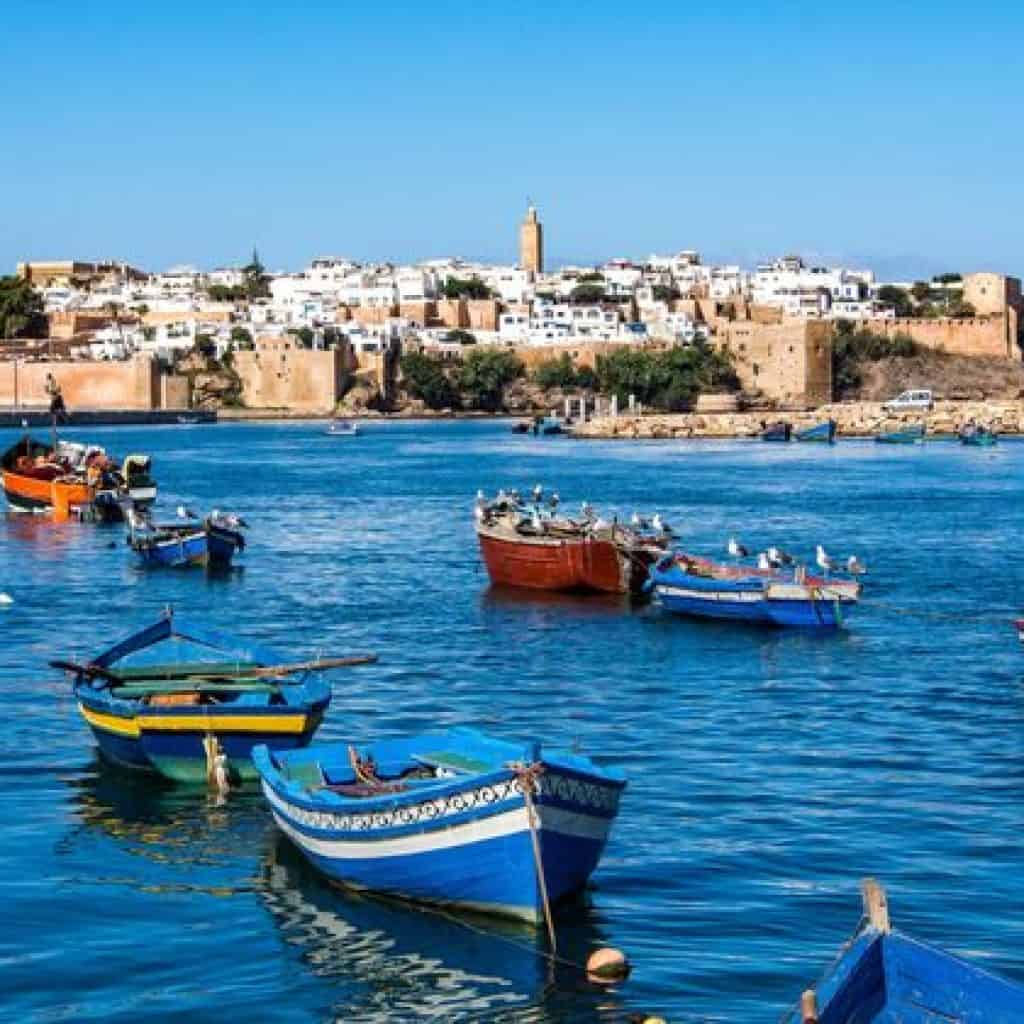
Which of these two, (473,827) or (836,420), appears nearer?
(473,827)

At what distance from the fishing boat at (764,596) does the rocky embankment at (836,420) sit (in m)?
66.1

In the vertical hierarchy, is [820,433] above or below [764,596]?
above

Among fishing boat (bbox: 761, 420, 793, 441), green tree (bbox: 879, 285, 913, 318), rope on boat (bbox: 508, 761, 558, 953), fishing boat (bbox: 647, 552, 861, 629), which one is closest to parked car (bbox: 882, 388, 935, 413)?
fishing boat (bbox: 761, 420, 793, 441)

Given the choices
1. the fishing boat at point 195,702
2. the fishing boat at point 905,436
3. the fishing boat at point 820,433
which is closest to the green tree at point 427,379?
the fishing boat at point 820,433

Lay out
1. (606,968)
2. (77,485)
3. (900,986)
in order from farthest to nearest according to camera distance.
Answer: (77,485)
(606,968)
(900,986)

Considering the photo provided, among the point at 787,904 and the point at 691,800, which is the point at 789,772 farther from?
the point at 787,904

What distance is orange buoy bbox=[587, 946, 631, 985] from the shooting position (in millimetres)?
10953

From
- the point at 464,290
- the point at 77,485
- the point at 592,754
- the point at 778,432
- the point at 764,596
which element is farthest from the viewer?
the point at 464,290

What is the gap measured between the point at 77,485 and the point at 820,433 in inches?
1918

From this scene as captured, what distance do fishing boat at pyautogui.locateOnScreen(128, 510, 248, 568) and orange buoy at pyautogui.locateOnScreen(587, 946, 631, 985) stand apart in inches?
952

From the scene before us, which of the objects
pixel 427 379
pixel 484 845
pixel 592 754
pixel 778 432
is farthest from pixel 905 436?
pixel 484 845

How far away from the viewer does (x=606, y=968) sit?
11.0 m

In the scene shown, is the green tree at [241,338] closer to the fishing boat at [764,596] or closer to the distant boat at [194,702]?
the fishing boat at [764,596]

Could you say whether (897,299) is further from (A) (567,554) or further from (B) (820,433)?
(A) (567,554)
